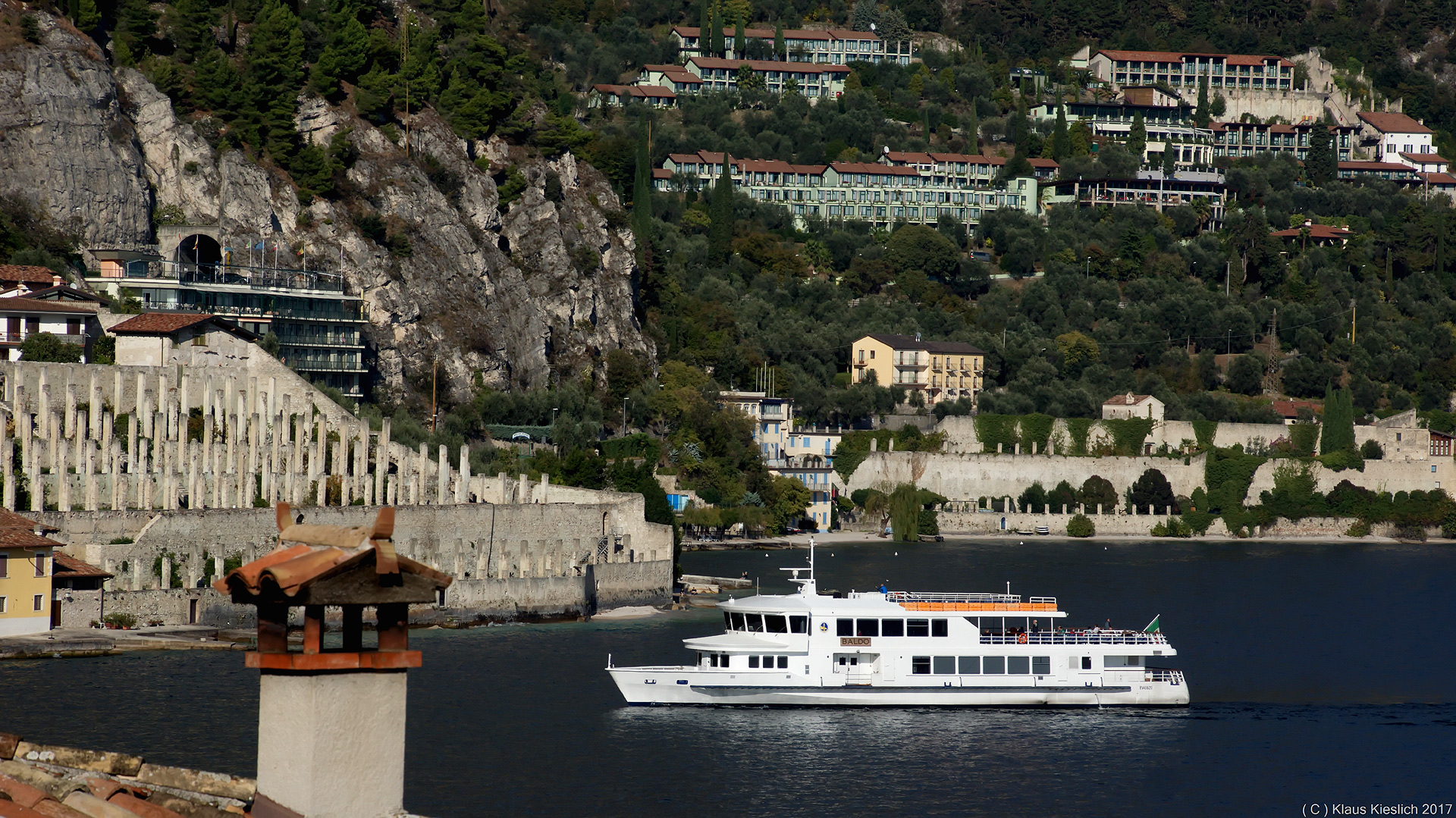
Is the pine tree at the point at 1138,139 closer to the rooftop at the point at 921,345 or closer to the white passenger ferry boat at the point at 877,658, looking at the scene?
the rooftop at the point at 921,345

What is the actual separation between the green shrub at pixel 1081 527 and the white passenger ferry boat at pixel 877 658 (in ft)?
247

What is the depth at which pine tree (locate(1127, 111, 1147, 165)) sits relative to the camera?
190750mm

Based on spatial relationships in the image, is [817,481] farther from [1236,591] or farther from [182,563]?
[182,563]

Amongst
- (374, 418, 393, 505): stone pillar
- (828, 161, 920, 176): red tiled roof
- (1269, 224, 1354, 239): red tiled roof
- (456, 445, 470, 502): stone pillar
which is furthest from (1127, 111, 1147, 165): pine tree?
(456, 445, 470, 502): stone pillar

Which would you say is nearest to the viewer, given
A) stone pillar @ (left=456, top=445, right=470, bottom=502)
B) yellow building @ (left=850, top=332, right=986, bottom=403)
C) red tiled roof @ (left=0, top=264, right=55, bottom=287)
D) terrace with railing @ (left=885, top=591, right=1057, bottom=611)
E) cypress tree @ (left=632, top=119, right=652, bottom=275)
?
terrace with railing @ (left=885, top=591, right=1057, bottom=611)

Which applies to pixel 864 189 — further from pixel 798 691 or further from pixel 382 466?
pixel 798 691

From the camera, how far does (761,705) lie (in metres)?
47.5

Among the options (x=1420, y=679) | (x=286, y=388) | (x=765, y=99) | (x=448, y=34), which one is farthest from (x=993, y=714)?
(x=765, y=99)

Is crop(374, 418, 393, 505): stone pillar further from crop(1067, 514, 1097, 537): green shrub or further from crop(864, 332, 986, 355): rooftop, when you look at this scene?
crop(864, 332, 986, 355): rooftop

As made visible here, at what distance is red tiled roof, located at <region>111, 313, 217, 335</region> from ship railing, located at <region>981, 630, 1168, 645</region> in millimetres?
38360

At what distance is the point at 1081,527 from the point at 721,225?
42.5 meters

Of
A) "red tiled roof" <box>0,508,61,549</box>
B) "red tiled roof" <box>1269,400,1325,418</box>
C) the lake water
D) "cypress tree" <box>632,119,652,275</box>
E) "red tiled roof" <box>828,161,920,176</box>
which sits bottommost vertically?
the lake water

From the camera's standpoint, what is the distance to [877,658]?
47.7 m

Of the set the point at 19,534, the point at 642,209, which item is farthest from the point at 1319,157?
the point at 19,534
